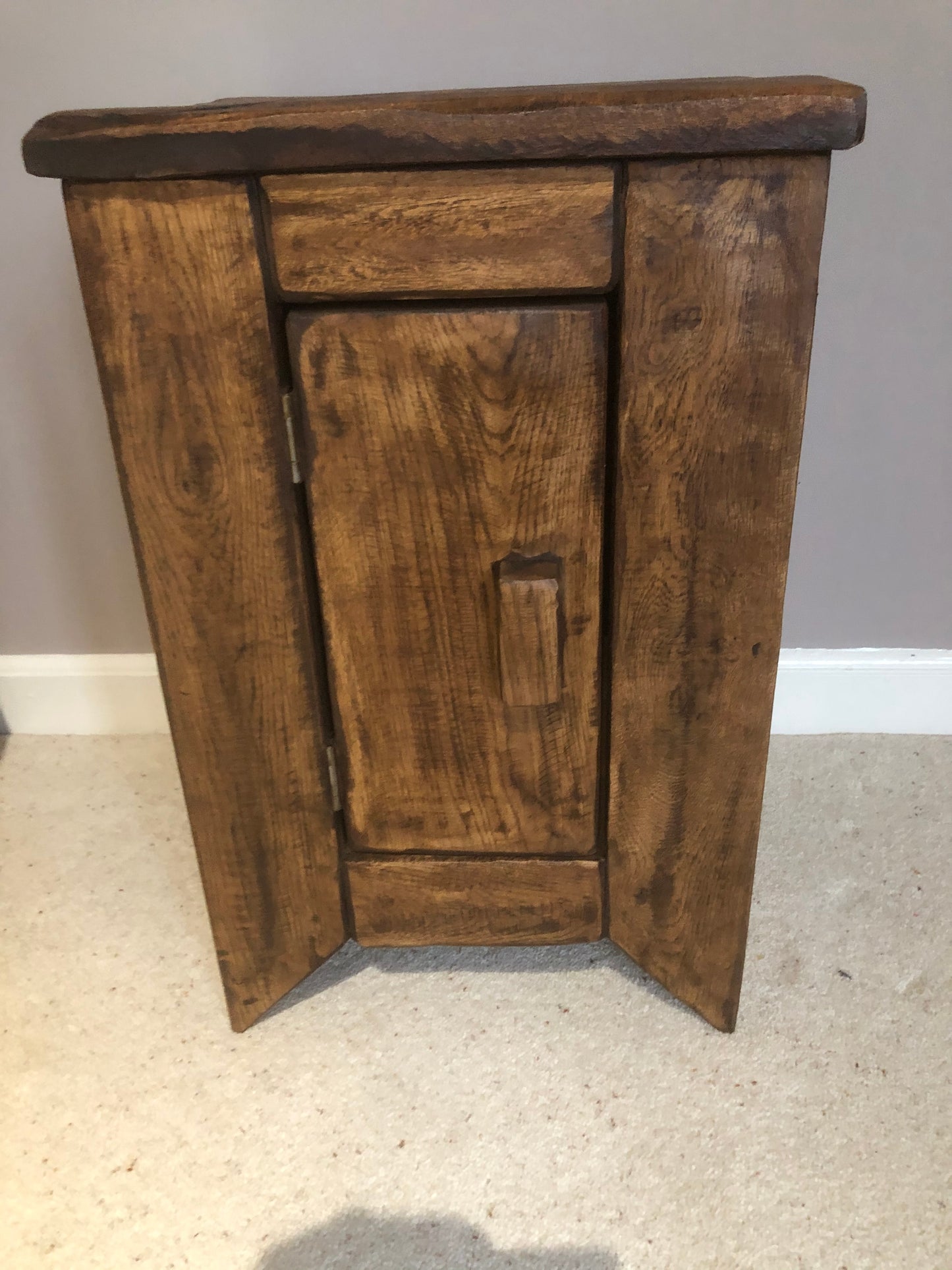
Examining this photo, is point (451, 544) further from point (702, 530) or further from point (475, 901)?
point (475, 901)

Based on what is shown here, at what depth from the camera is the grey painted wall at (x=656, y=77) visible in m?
0.94

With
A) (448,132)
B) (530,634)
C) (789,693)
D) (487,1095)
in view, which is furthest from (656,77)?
(487,1095)

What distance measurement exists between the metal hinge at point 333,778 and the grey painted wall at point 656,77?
0.58 metres

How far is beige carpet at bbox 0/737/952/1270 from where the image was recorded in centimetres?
Answer: 75

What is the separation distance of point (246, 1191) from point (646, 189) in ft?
2.72

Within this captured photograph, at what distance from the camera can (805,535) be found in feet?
3.84

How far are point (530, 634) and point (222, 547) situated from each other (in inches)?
9.5

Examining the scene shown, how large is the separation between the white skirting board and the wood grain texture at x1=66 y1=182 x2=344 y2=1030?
0.55 metres

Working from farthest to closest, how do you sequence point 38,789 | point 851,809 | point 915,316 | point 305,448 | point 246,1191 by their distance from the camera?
point 38,789, point 851,809, point 915,316, point 246,1191, point 305,448

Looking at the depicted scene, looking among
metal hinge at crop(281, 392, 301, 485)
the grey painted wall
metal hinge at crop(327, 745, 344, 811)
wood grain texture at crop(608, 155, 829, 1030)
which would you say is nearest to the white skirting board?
the grey painted wall

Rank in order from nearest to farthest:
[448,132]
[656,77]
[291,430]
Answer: [448,132] < [291,430] < [656,77]

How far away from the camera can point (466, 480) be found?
68 centimetres

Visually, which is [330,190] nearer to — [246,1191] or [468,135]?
[468,135]

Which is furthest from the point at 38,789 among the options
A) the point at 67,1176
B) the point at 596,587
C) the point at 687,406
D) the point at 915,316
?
the point at 915,316
